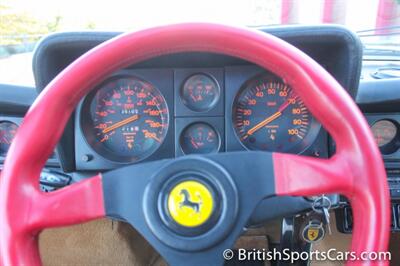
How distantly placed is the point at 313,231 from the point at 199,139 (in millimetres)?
519

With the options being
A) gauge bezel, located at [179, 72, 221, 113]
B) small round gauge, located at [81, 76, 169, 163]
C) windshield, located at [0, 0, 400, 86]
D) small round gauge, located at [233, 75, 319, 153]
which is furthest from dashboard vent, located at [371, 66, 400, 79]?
small round gauge, located at [81, 76, 169, 163]

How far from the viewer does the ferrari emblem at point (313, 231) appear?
1.50 metres

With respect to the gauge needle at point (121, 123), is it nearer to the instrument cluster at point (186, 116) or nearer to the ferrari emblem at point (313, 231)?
the instrument cluster at point (186, 116)

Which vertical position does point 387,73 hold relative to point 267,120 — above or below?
above

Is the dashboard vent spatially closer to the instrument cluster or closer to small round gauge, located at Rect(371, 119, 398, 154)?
small round gauge, located at Rect(371, 119, 398, 154)

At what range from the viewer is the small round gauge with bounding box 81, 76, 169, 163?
66.4 inches

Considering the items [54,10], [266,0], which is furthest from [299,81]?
[54,10]

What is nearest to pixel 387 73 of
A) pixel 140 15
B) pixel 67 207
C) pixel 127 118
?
pixel 127 118

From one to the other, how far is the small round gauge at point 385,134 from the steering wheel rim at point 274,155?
3.03 ft

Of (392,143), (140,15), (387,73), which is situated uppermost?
(140,15)

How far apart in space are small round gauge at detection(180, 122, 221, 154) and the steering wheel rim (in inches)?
28.2

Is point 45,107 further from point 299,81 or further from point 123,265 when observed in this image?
point 123,265

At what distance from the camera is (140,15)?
2535 millimetres

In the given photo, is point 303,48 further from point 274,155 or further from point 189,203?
point 189,203
